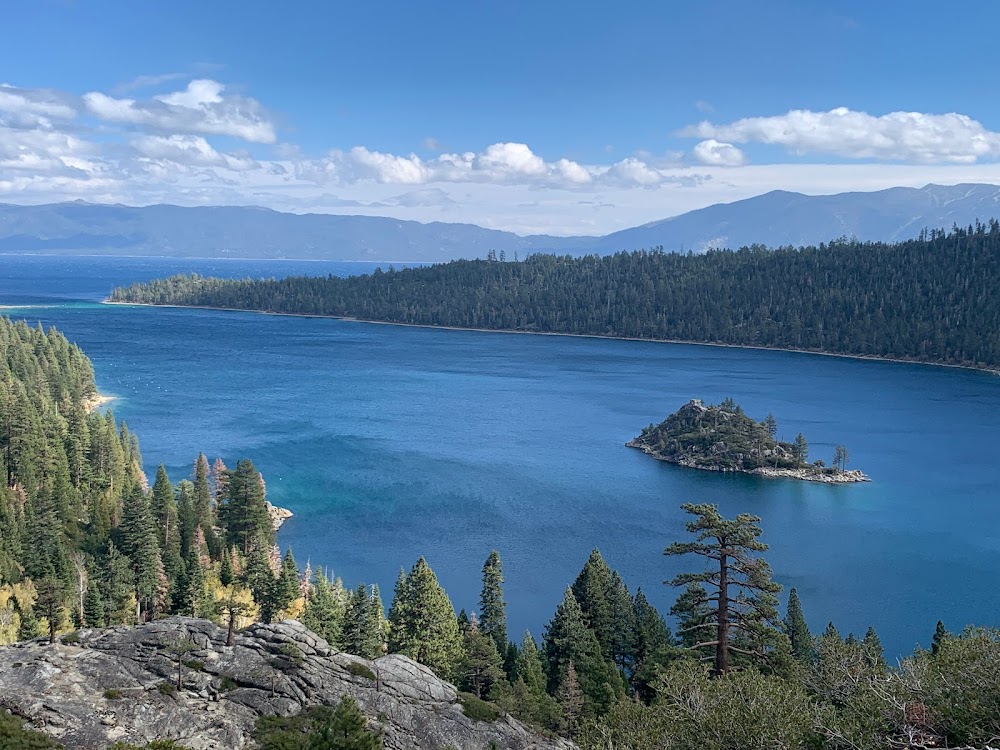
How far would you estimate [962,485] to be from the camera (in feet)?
335

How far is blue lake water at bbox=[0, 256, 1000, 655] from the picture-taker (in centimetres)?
7094

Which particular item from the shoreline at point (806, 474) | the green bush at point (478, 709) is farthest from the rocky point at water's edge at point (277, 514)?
the shoreline at point (806, 474)

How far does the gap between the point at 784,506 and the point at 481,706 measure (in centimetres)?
6478

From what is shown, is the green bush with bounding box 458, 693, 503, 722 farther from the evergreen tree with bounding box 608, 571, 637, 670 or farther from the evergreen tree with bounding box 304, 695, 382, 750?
the evergreen tree with bounding box 608, 571, 637, 670

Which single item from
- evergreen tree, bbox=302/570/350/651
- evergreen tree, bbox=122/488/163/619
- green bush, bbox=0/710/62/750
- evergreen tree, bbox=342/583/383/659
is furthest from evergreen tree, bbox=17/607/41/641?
A: green bush, bbox=0/710/62/750

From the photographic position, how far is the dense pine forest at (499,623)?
21312mm

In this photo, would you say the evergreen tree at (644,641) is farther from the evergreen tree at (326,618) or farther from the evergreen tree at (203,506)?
the evergreen tree at (203,506)

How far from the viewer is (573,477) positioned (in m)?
102

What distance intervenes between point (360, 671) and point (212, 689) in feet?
20.8

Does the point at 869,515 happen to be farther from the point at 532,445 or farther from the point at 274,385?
the point at 274,385

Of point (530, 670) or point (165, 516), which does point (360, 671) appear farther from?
point (165, 516)

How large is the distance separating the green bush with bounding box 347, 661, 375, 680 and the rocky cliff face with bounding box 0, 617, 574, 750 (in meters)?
0.05

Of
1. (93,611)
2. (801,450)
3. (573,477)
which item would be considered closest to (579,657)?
(93,611)

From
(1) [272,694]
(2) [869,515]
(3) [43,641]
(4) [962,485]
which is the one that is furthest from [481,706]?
(4) [962,485]
